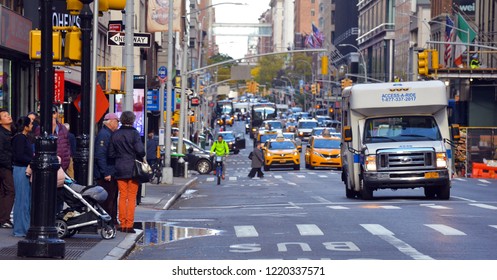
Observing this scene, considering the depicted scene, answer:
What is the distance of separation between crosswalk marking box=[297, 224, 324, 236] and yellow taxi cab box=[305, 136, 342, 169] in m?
42.2

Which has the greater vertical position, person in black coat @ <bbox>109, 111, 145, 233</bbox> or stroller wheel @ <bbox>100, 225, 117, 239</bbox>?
person in black coat @ <bbox>109, 111, 145, 233</bbox>

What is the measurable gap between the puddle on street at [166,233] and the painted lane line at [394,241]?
2.51 meters

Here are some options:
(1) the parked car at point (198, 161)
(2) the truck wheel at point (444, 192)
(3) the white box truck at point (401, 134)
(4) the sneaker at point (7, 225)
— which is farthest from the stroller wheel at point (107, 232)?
(1) the parked car at point (198, 161)

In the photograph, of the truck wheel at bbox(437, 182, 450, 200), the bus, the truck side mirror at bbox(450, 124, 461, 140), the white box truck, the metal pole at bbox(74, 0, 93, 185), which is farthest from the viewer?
the bus

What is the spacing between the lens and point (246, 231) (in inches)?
764

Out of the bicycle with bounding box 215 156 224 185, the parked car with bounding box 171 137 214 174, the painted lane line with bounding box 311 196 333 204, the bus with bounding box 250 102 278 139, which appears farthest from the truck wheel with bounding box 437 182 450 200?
the bus with bounding box 250 102 278 139

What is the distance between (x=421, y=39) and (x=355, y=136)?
79864 millimetres

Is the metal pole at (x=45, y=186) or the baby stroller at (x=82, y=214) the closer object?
the metal pole at (x=45, y=186)

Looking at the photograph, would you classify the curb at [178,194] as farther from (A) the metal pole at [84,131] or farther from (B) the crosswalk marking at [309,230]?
(A) the metal pole at [84,131]

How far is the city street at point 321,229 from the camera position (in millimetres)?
15438

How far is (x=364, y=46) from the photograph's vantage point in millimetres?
147375

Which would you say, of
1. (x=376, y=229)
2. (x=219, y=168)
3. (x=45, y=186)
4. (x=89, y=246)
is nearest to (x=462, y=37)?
(x=219, y=168)

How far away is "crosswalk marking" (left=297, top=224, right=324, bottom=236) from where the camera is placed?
18.7 meters

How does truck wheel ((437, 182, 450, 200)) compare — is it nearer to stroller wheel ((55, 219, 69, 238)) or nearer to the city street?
the city street
